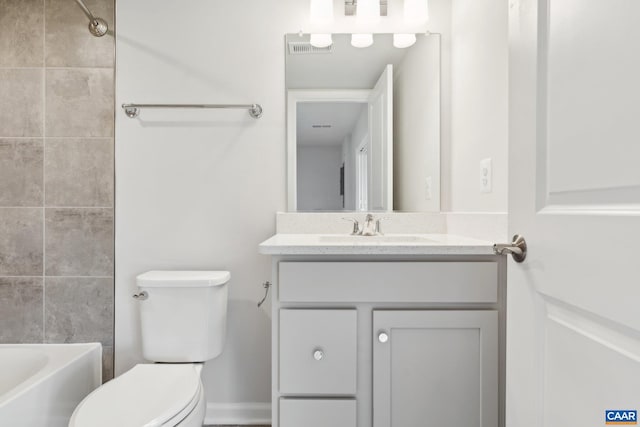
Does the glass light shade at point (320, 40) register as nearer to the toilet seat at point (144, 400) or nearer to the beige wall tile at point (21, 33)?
the beige wall tile at point (21, 33)

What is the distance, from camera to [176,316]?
1.52 metres

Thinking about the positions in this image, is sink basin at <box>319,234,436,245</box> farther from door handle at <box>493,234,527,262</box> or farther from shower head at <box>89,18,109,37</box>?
shower head at <box>89,18,109,37</box>

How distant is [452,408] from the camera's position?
44.3 inches

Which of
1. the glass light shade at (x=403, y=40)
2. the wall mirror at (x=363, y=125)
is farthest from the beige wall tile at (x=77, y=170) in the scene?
the glass light shade at (x=403, y=40)

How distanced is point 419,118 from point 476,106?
0.32m

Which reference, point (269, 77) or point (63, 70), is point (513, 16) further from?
point (63, 70)

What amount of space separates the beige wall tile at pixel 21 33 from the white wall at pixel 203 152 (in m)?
0.38

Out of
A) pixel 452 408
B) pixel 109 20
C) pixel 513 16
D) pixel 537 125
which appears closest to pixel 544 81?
pixel 537 125

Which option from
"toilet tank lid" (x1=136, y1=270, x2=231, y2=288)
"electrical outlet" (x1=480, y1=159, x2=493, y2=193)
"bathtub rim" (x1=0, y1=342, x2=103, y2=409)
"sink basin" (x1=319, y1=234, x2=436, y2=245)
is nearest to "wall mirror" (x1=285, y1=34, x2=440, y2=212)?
"sink basin" (x1=319, y1=234, x2=436, y2=245)

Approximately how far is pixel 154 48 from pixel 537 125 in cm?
168

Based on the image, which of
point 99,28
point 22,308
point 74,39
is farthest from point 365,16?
point 22,308

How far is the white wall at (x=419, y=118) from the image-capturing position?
1749mm

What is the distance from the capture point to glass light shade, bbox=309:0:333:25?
170cm

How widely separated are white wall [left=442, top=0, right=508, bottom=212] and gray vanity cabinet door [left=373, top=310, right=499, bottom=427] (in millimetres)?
442
